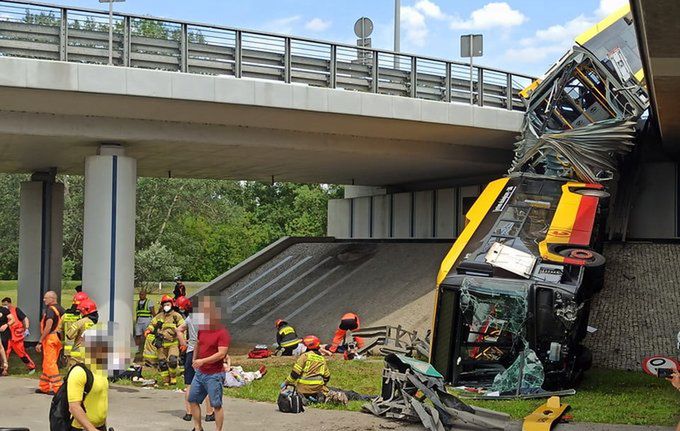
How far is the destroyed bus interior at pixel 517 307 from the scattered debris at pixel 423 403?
1954mm

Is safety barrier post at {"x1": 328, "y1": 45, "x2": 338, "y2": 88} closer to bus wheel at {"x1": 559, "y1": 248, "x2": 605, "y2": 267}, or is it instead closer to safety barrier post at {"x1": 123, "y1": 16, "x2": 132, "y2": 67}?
safety barrier post at {"x1": 123, "y1": 16, "x2": 132, "y2": 67}

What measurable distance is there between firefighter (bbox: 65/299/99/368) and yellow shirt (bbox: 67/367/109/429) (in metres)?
0.19

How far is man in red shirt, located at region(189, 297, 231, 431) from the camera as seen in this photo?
31.4ft

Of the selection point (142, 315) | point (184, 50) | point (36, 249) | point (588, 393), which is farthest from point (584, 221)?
point (36, 249)

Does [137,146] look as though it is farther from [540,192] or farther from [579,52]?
[579,52]

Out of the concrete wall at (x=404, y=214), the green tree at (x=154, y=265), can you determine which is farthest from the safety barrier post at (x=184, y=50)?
the green tree at (x=154, y=265)

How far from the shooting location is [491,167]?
77.6ft

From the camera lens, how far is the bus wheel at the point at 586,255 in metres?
14.0

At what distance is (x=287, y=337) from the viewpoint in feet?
57.2

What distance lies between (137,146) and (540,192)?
334 inches

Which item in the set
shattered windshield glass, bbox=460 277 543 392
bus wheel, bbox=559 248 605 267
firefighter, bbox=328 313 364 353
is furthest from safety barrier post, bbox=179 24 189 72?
bus wheel, bbox=559 248 605 267

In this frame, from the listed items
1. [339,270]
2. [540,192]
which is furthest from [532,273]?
[339,270]

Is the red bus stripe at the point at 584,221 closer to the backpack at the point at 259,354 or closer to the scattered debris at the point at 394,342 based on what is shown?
the scattered debris at the point at 394,342

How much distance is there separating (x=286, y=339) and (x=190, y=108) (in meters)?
4.97
